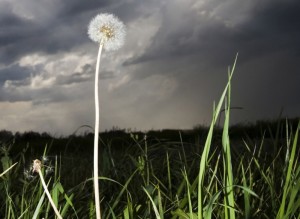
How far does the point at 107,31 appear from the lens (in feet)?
3.90

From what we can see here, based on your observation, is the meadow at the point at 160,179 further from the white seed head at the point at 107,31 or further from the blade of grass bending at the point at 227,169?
the white seed head at the point at 107,31

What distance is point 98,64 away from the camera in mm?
981

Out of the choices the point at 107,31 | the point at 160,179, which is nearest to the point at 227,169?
the point at 107,31

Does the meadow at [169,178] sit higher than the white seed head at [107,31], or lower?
lower

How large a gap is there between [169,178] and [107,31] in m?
0.89

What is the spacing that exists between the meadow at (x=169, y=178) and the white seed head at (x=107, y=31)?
0.97ft

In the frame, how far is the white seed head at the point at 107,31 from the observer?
115cm

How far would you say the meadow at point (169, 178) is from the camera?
144 cm

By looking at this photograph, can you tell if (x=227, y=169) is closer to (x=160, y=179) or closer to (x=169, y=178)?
(x=169, y=178)

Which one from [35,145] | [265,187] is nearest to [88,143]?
[35,145]

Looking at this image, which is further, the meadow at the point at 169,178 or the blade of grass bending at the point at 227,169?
the meadow at the point at 169,178

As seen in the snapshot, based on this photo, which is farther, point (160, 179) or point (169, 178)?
point (160, 179)

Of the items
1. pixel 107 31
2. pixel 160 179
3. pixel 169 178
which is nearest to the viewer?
pixel 107 31

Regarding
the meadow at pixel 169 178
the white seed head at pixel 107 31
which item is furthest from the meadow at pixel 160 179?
the white seed head at pixel 107 31
